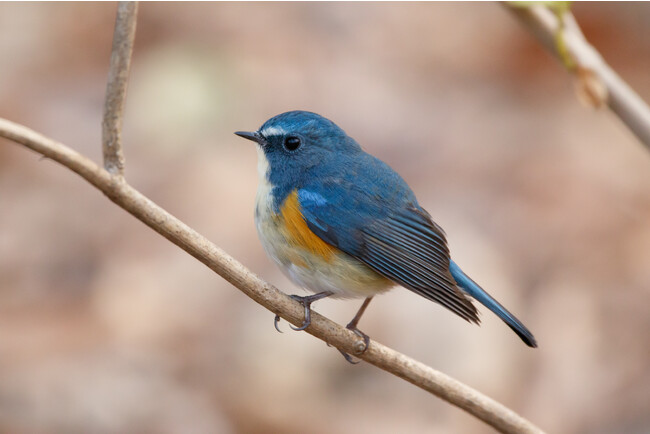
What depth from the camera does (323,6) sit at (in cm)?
679

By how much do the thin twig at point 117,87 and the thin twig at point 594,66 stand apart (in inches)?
41.6

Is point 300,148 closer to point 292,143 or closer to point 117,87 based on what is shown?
point 292,143

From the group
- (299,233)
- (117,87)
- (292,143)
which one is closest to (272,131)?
(292,143)

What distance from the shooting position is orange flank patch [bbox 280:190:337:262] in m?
2.54

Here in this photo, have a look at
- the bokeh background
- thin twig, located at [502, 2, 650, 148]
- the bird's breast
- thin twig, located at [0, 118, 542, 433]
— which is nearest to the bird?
the bird's breast

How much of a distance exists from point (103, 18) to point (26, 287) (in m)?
2.63

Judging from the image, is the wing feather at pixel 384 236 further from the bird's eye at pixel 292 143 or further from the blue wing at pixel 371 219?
the bird's eye at pixel 292 143

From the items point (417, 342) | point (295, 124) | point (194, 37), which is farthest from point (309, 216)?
point (194, 37)

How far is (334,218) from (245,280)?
1.99 ft

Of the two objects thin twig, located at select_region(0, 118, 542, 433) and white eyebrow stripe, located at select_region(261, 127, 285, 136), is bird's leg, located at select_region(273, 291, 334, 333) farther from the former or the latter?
white eyebrow stripe, located at select_region(261, 127, 285, 136)

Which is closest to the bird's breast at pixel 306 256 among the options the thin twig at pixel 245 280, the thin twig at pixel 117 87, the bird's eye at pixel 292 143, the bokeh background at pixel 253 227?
the bird's eye at pixel 292 143

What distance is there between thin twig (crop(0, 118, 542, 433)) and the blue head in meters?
0.55

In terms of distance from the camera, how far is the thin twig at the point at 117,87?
1.81 meters

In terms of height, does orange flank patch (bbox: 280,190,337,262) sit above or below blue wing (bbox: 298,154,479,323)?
below
